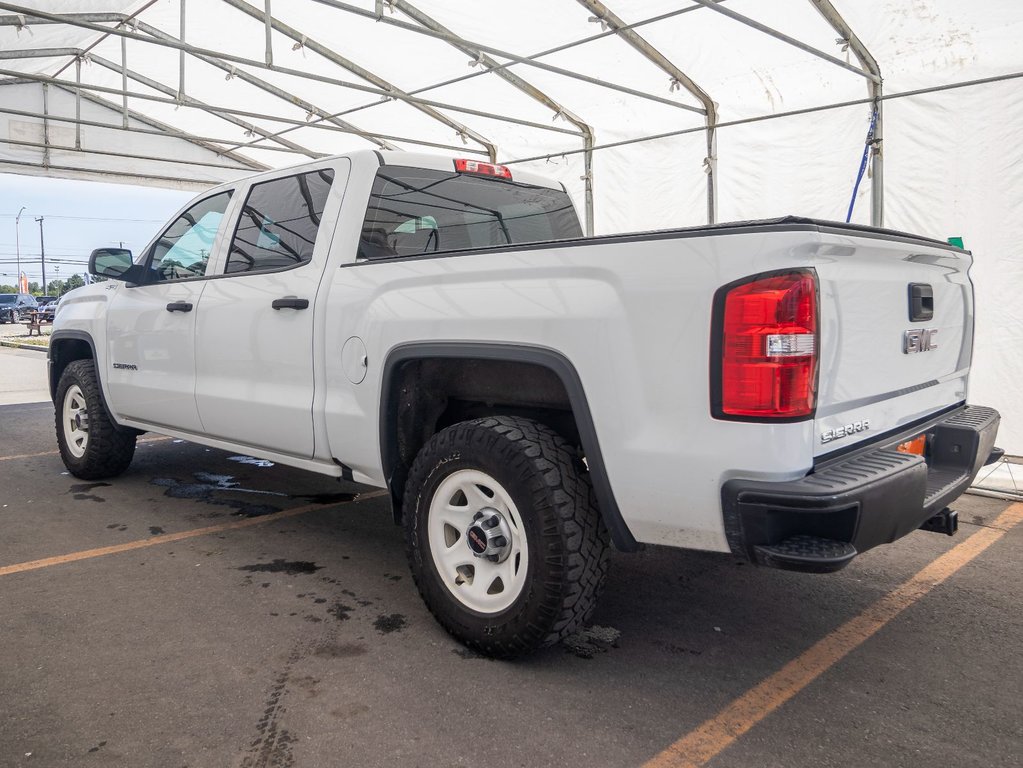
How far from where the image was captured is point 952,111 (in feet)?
22.7

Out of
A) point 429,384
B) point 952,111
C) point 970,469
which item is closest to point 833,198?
point 952,111

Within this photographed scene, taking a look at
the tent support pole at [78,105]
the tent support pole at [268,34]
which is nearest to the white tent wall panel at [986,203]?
the tent support pole at [268,34]

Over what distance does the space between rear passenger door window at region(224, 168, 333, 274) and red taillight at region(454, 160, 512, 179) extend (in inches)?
25.3

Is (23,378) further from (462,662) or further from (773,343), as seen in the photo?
(773,343)

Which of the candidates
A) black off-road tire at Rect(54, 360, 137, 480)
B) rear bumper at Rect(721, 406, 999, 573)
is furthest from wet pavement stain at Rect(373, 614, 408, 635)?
black off-road tire at Rect(54, 360, 137, 480)

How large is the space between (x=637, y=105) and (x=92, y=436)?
7.43m

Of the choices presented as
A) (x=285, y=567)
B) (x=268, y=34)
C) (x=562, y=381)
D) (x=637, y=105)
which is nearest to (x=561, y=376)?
(x=562, y=381)

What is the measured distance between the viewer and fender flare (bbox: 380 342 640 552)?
2498mm

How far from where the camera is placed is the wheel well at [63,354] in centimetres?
560

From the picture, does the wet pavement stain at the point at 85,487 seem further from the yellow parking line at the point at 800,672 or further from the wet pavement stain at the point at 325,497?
the yellow parking line at the point at 800,672

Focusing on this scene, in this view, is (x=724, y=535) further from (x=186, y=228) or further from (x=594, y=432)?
(x=186, y=228)

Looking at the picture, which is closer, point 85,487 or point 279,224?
point 279,224

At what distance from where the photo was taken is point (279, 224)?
3867mm

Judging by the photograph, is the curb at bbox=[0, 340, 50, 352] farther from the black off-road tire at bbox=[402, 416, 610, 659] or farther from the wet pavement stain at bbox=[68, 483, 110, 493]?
the black off-road tire at bbox=[402, 416, 610, 659]
